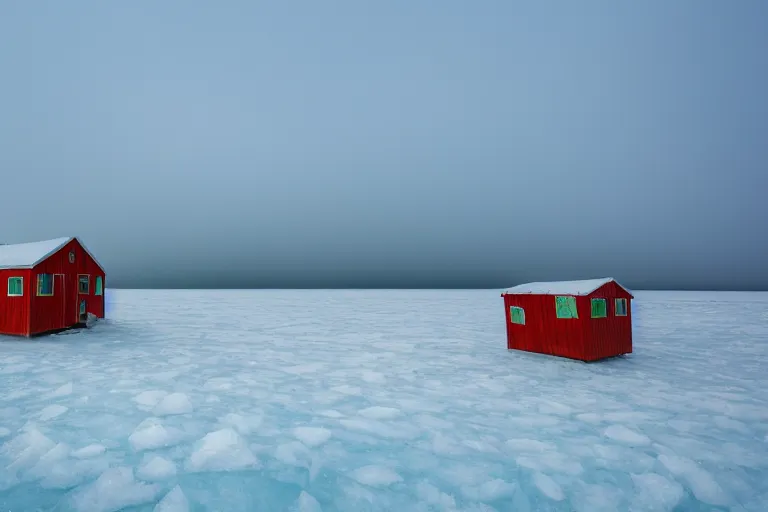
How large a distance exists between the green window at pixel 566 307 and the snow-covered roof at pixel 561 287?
14 cm

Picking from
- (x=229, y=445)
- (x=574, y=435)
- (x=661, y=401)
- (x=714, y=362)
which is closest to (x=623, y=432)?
(x=574, y=435)

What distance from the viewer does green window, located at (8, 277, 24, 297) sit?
14.1 metres

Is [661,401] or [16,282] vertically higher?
[16,282]

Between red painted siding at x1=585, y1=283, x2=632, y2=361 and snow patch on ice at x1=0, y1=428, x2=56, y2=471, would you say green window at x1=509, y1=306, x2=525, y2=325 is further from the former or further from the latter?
snow patch on ice at x1=0, y1=428, x2=56, y2=471

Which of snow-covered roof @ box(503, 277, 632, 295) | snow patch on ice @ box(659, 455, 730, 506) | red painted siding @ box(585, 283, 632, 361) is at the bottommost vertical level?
snow patch on ice @ box(659, 455, 730, 506)

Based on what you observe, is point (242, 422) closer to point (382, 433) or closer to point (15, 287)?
point (382, 433)

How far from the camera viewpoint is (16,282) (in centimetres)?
1422

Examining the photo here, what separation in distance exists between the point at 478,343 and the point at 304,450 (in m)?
9.34

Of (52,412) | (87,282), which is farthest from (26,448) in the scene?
(87,282)

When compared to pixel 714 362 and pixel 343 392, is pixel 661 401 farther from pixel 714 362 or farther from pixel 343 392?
pixel 343 392

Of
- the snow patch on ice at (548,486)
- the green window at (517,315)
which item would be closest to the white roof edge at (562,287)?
the green window at (517,315)

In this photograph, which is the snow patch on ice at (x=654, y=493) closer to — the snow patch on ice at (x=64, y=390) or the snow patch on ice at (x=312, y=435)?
the snow patch on ice at (x=312, y=435)

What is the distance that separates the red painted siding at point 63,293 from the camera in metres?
14.3

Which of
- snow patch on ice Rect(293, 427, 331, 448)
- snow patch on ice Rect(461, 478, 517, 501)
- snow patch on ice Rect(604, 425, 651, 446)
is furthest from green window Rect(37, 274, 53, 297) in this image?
snow patch on ice Rect(604, 425, 651, 446)
